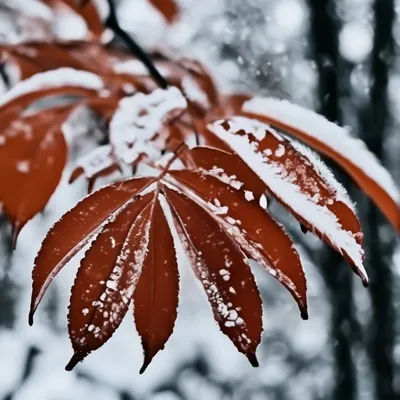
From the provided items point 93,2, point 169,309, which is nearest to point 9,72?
point 93,2

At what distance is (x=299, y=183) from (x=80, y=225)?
6.3 inches

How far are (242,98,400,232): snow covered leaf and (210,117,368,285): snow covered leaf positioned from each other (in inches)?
0.6

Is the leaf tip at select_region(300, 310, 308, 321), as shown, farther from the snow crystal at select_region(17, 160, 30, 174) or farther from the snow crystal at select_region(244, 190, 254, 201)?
the snow crystal at select_region(17, 160, 30, 174)

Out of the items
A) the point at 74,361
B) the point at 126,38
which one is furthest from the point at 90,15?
the point at 74,361

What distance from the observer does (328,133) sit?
16.6 inches

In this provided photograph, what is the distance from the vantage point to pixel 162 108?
0.42m

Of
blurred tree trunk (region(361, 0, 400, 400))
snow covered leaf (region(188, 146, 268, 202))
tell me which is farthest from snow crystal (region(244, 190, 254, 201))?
blurred tree trunk (region(361, 0, 400, 400))

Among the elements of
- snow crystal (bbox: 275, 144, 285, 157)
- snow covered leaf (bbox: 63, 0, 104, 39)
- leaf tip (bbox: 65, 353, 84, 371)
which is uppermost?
snow covered leaf (bbox: 63, 0, 104, 39)

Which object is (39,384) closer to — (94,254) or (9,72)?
(94,254)

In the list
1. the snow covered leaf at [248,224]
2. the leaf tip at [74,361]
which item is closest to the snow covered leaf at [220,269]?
the snow covered leaf at [248,224]

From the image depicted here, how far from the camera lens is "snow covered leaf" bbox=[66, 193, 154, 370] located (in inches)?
14.9

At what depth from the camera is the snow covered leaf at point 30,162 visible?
1.36 ft

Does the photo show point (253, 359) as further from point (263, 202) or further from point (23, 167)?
point (23, 167)

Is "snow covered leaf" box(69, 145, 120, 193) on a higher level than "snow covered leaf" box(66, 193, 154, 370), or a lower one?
higher
